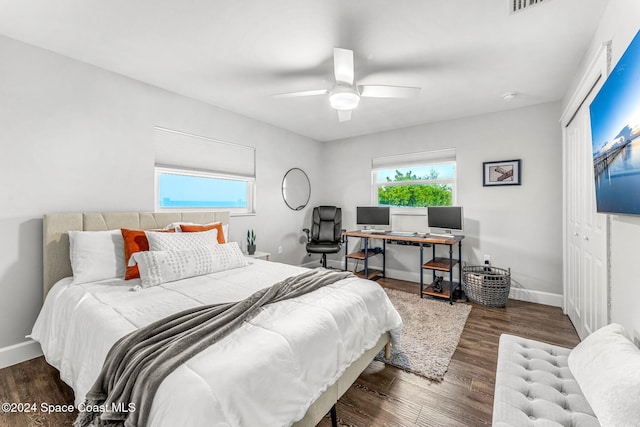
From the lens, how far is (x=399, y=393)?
6.04 feet

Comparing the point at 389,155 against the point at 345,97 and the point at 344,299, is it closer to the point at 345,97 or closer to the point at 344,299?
the point at 345,97

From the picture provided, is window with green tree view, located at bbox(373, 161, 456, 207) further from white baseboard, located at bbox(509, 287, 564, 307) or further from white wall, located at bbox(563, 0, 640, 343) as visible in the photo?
white wall, located at bbox(563, 0, 640, 343)

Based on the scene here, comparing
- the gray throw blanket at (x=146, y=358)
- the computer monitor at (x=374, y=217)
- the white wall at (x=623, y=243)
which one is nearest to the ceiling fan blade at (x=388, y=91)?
the white wall at (x=623, y=243)

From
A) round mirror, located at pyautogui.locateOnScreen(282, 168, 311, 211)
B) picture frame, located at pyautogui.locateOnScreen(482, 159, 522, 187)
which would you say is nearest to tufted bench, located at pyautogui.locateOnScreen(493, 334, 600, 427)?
picture frame, located at pyautogui.locateOnScreen(482, 159, 522, 187)

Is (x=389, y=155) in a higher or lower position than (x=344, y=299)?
higher

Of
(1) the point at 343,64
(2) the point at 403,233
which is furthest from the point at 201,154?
(2) the point at 403,233

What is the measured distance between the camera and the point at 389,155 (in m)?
4.71

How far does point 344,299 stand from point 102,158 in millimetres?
2623

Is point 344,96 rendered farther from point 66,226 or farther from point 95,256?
point 66,226

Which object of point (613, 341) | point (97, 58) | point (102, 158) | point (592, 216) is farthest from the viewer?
point (102, 158)

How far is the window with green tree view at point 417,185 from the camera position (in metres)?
4.25

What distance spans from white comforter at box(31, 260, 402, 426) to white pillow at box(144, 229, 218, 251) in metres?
0.33

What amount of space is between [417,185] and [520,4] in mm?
2931

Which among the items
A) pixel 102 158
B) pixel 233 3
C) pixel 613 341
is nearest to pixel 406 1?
pixel 233 3
